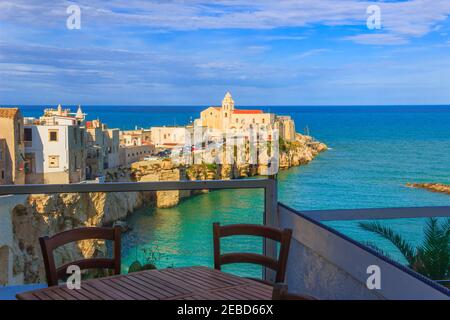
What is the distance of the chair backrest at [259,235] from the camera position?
2.65 metres

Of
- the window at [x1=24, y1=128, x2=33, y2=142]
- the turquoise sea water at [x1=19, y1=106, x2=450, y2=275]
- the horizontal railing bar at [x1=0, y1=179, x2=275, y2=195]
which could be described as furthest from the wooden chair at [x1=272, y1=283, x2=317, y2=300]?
the window at [x1=24, y1=128, x2=33, y2=142]

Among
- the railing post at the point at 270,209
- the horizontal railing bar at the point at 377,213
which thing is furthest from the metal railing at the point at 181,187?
the horizontal railing bar at the point at 377,213

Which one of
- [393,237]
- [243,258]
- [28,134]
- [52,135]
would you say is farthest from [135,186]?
[28,134]

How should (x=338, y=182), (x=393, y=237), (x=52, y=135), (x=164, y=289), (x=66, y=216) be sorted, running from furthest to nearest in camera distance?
(x=338, y=182), (x=52, y=135), (x=66, y=216), (x=393, y=237), (x=164, y=289)

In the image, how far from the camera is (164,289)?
2188 mm

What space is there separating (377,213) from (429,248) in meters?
0.44

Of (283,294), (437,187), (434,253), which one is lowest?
(437,187)

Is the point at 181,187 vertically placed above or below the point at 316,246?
above

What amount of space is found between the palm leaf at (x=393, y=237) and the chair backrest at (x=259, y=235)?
3.57ft

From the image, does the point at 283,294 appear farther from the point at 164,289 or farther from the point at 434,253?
the point at 434,253

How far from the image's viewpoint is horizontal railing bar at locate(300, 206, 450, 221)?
3604 mm

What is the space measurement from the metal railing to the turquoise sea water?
6 cm

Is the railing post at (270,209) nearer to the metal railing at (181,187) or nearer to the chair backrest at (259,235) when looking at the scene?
the metal railing at (181,187)
